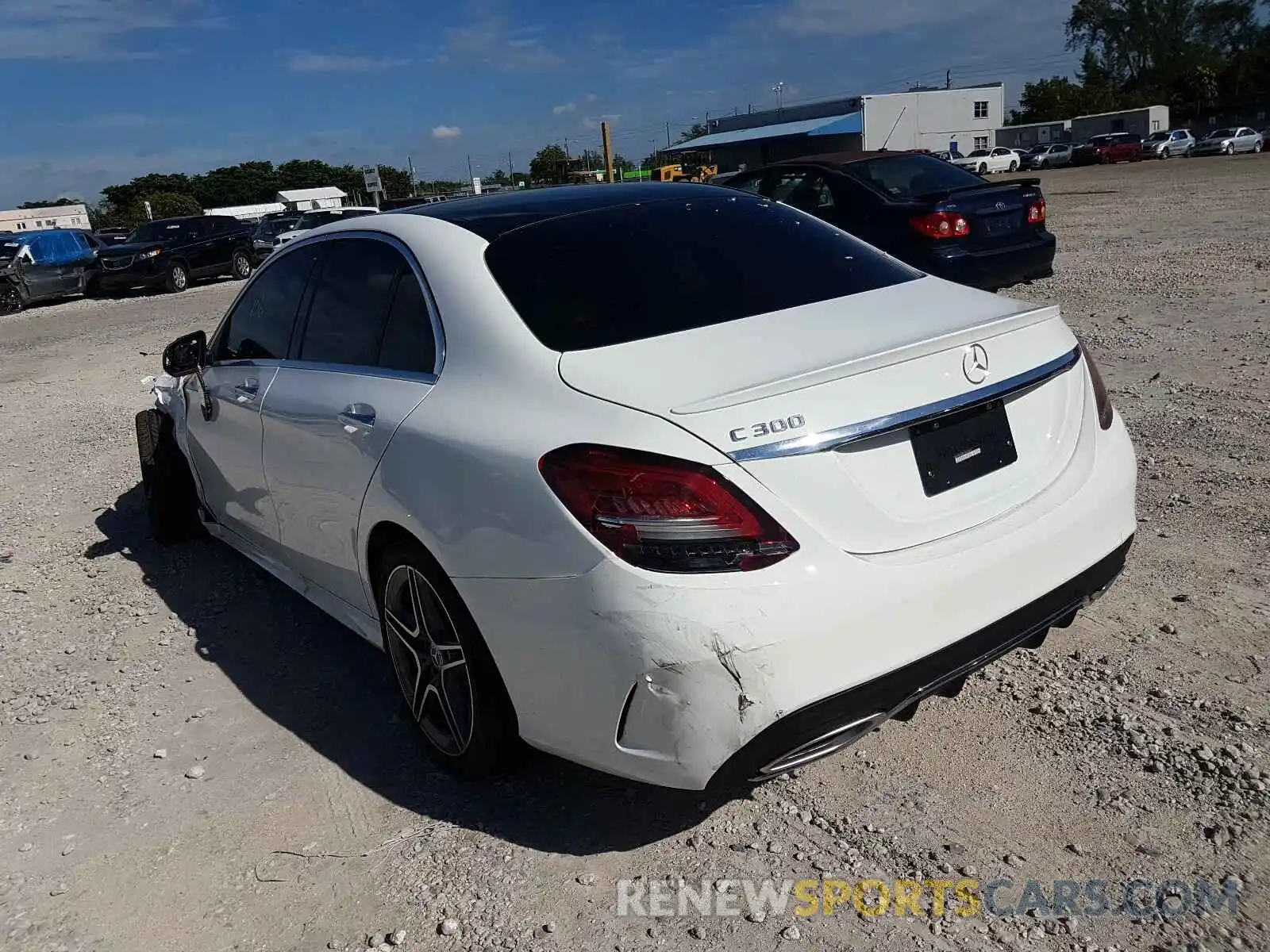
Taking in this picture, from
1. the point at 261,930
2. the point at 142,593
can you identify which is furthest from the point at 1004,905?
the point at 142,593

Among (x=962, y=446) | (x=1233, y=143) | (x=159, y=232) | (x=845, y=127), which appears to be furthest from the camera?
(x=845, y=127)

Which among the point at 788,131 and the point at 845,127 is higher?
the point at 788,131

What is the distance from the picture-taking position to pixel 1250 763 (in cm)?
268

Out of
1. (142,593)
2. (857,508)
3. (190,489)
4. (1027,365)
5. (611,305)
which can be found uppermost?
(611,305)

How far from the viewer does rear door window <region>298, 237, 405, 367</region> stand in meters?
3.27

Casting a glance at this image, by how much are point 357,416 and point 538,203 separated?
40.6 inches

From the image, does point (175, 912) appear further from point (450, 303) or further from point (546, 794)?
point (450, 303)

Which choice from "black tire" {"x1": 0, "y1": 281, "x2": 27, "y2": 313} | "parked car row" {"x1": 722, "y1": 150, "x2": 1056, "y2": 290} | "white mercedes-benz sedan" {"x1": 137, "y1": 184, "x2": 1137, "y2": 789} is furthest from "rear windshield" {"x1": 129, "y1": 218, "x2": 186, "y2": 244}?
"white mercedes-benz sedan" {"x1": 137, "y1": 184, "x2": 1137, "y2": 789}

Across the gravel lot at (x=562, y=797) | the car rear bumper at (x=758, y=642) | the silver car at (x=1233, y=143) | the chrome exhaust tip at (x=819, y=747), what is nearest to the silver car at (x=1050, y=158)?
the silver car at (x=1233, y=143)

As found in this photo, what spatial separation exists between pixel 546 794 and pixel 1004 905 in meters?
1.25

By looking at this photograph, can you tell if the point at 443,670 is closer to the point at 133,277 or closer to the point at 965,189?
the point at 965,189

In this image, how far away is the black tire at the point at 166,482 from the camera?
5.17m

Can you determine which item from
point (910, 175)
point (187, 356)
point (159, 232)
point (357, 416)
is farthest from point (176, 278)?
point (357, 416)

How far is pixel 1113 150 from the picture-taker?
53.7m
